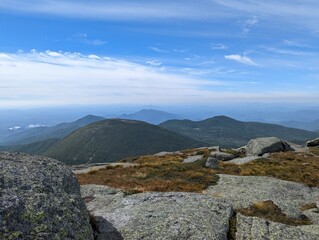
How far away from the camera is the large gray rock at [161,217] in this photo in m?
16.6

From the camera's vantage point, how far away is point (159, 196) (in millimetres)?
21859

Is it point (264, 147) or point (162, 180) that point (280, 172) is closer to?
point (162, 180)

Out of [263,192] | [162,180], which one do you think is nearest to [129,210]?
[162,180]

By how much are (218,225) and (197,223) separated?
1.31m

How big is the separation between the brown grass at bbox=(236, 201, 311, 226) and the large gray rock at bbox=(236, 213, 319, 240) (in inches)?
115

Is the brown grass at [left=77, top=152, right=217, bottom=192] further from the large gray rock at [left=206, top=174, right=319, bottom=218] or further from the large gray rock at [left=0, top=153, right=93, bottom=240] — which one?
the large gray rock at [left=0, top=153, right=93, bottom=240]

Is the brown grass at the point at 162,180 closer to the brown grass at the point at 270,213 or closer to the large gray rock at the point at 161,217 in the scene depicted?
the large gray rock at the point at 161,217

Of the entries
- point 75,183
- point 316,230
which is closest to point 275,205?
point 316,230

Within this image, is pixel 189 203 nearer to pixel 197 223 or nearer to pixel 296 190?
pixel 197 223

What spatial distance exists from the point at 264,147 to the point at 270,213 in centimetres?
5285

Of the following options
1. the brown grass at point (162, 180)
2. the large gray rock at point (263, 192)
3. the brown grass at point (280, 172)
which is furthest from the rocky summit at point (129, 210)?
the brown grass at point (280, 172)

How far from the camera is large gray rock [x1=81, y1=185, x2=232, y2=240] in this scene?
16.6 meters

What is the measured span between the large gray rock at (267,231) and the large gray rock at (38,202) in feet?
29.3

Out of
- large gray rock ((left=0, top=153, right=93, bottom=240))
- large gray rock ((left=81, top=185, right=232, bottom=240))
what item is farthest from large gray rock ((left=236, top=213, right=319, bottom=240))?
large gray rock ((left=0, top=153, right=93, bottom=240))
